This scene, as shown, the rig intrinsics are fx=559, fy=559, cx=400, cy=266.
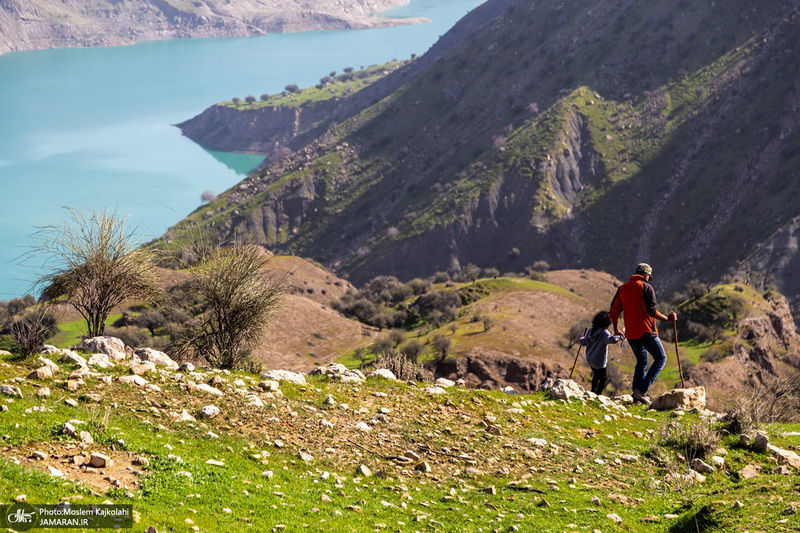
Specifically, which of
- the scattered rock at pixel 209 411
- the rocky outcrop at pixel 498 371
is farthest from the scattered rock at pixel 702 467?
the rocky outcrop at pixel 498 371

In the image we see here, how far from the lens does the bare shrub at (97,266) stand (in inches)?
675

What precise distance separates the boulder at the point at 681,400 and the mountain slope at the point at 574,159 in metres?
59.8

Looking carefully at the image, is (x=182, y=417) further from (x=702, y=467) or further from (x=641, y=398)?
(x=641, y=398)

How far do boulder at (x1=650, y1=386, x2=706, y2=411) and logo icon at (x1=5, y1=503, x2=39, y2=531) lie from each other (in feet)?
43.9

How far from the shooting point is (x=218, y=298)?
16891 mm

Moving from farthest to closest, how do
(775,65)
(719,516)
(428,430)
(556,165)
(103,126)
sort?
(103,126)
(556,165)
(775,65)
(428,430)
(719,516)

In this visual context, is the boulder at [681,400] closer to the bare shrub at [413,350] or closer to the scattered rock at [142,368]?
the scattered rock at [142,368]

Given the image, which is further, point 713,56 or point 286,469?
point 713,56

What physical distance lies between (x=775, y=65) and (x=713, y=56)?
1202cm

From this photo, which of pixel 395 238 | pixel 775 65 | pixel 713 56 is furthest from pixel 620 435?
pixel 713 56

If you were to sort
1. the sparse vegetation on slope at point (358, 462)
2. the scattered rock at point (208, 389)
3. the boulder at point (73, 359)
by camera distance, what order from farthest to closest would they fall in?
the boulder at point (73, 359) → the scattered rock at point (208, 389) → the sparse vegetation on slope at point (358, 462)

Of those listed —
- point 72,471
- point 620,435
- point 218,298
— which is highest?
point 218,298

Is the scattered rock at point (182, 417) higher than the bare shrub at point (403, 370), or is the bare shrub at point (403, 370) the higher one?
the scattered rock at point (182, 417)

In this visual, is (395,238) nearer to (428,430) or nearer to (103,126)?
(428,430)
